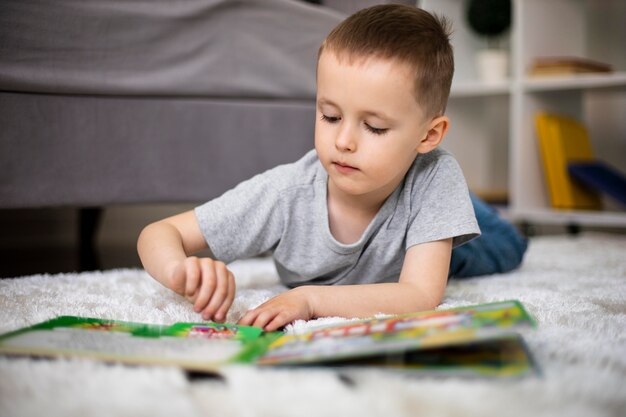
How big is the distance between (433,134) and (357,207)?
0.14 m

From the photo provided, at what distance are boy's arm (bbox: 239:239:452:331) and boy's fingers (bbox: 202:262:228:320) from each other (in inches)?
1.3

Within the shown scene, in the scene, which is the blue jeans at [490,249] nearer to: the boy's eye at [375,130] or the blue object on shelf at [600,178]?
the boy's eye at [375,130]

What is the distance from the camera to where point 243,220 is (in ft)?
2.94

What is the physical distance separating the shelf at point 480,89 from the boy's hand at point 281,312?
155cm

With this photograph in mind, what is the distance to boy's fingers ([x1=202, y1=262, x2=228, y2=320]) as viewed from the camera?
68 centimetres

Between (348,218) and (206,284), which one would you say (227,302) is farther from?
(348,218)

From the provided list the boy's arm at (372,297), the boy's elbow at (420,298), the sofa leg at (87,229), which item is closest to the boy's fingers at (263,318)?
the boy's arm at (372,297)

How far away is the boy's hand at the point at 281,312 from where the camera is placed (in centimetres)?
69

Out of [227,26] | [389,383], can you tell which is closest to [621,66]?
[227,26]

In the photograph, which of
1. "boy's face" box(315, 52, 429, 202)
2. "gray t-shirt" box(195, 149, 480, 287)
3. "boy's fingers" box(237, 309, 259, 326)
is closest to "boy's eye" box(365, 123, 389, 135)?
"boy's face" box(315, 52, 429, 202)

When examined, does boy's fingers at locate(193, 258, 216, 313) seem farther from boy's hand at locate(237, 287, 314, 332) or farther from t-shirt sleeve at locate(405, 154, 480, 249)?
t-shirt sleeve at locate(405, 154, 480, 249)

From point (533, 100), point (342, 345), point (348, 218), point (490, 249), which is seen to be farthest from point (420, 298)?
point (533, 100)

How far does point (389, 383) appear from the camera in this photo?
1.62ft

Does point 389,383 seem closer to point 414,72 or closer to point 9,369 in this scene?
point 9,369
